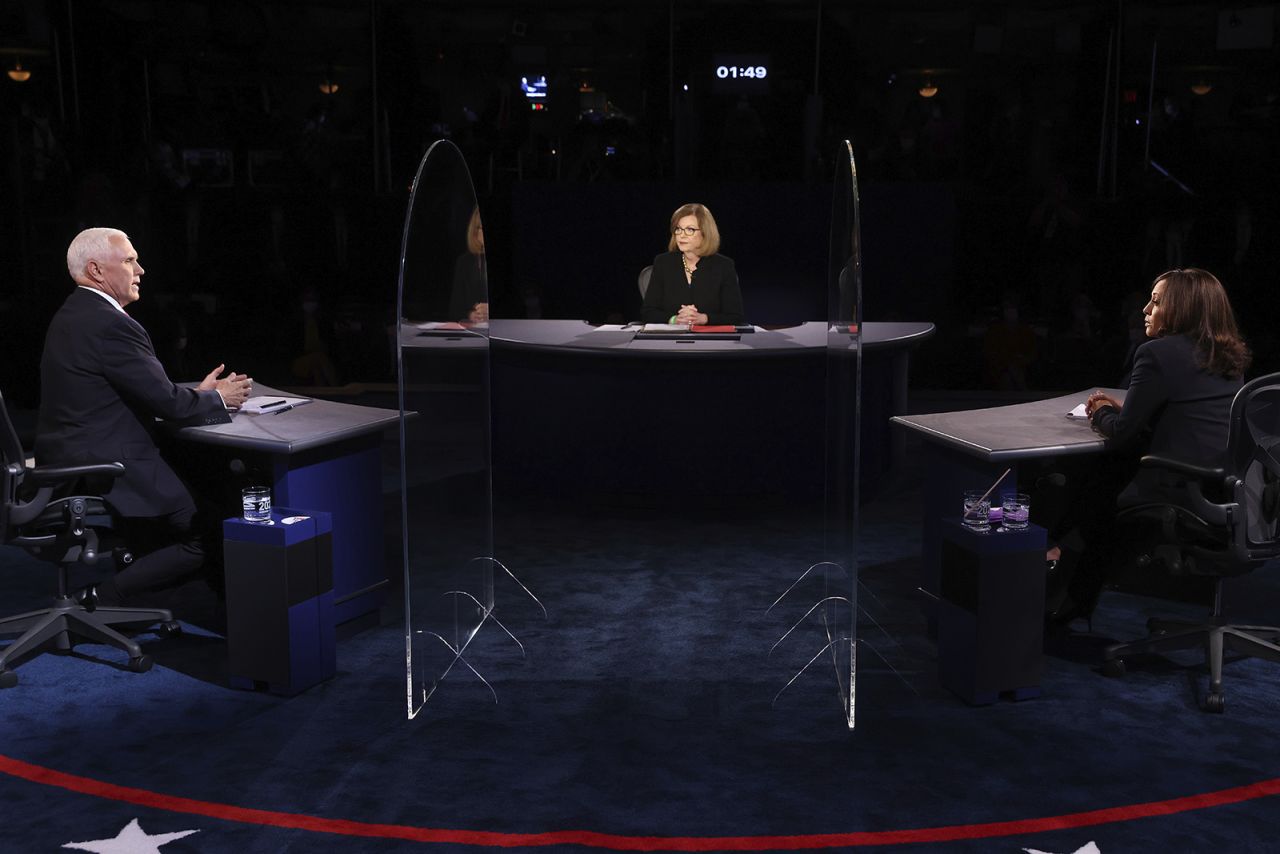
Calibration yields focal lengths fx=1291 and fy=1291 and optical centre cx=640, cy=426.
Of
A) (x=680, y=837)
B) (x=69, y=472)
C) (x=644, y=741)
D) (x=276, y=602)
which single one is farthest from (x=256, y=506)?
(x=680, y=837)

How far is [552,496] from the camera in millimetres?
6656

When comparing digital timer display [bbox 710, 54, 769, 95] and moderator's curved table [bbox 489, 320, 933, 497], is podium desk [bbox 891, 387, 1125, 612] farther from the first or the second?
digital timer display [bbox 710, 54, 769, 95]

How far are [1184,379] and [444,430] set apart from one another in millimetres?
2350

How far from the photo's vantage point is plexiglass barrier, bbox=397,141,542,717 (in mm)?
3727

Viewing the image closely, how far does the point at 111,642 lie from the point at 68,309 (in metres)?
1.11

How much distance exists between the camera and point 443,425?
4.07 metres

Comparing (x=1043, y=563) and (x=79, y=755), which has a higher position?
(x=1043, y=563)

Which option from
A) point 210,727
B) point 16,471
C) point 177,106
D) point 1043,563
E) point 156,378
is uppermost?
point 177,106

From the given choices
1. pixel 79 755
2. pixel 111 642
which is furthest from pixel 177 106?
pixel 79 755

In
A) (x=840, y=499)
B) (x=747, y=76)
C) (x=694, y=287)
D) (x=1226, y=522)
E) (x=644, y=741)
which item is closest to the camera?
(x=644, y=741)

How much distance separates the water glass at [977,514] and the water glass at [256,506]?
86.7 inches

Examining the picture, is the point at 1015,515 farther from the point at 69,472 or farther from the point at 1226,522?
the point at 69,472

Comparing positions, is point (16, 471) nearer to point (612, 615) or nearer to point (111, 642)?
point (111, 642)

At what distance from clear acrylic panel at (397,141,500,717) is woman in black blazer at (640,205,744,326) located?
2.26m
